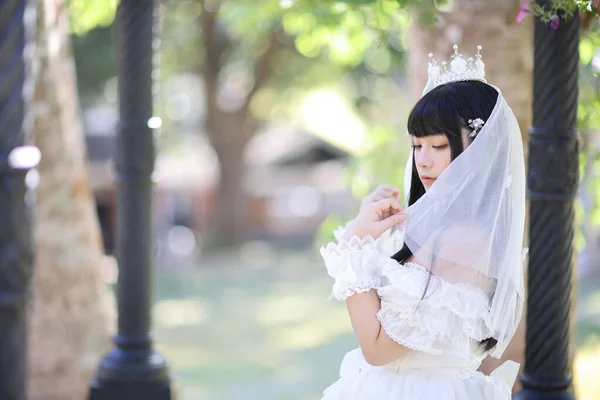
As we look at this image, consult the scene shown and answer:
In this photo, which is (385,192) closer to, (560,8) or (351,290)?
(351,290)

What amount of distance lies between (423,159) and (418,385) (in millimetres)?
710

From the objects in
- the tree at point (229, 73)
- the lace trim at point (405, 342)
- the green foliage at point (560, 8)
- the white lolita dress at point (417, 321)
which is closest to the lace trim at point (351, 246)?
the white lolita dress at point (417, 321)

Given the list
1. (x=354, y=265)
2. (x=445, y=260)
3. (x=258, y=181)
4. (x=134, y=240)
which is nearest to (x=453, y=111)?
(x=445, y=260)

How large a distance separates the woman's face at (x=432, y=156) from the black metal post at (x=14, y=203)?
1196 millimetres

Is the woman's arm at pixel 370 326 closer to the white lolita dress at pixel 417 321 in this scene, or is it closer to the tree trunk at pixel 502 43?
the white lolita dress at pixel 417 321

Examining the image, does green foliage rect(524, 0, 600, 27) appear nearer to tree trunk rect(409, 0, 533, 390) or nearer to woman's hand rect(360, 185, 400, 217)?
woman's hand rect(360, 185, 400, 217)

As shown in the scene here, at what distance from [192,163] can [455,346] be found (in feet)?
106

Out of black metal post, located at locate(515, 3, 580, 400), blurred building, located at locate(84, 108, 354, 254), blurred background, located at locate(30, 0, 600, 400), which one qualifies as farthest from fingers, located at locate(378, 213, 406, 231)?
blurred building, located at locate(84, 108, 354, 254)

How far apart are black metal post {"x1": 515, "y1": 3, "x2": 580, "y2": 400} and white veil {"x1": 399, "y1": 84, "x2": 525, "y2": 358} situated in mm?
656

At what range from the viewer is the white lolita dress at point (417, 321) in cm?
262

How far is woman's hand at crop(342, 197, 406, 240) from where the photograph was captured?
8.82ft

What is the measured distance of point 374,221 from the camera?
2717mm

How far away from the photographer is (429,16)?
4.12m

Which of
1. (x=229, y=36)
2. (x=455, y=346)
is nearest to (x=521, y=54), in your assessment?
(x=455, y=346)
